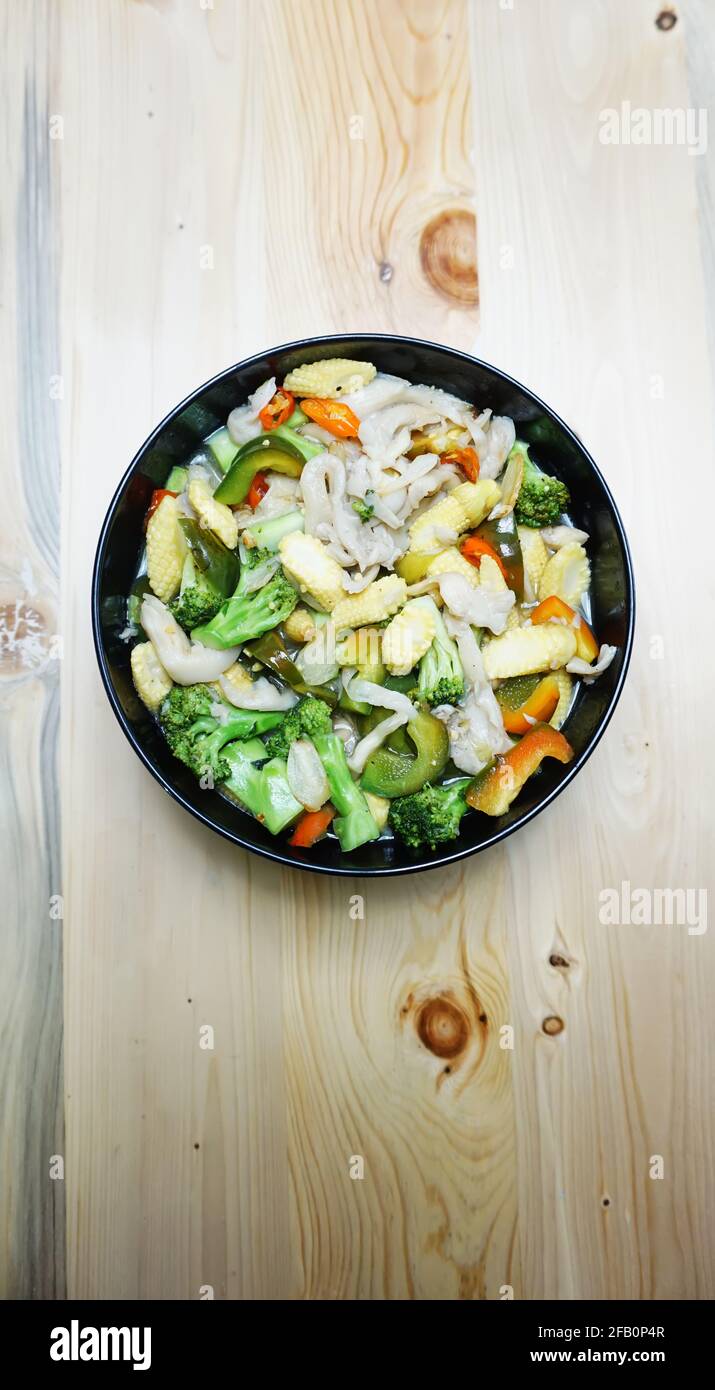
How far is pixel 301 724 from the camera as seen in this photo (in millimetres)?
2285

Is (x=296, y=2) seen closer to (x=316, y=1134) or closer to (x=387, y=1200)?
(x=316, y=1134)

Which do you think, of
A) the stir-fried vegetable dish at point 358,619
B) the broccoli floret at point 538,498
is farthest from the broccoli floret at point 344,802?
the broccoli floret at point 538,498

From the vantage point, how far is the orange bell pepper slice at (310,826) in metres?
2.34

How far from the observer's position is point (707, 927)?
2615 millimetres

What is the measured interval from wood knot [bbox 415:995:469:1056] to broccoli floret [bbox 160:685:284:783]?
0.82m

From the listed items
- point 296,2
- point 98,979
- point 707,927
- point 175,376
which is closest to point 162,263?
point 175,376

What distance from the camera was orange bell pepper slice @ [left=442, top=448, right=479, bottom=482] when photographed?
2377 millimetres

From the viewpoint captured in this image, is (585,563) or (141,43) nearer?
(585,563)

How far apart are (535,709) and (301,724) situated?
0.54m

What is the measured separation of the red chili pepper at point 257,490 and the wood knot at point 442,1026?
4.29 feet

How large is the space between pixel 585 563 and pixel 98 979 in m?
1.58

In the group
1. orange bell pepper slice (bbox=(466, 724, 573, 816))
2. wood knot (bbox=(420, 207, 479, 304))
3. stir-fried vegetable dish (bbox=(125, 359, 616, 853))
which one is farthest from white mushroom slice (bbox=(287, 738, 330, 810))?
wood knot (bbox=(420, 207, 479, 304))

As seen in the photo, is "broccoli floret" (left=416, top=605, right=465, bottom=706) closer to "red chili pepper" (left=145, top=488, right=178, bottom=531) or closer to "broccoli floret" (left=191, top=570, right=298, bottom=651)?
"broccoli floret" (left=191, top=570, right=298, bottom=651)

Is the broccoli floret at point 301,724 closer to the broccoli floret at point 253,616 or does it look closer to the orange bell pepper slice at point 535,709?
the broccoli floret at point 253,616
